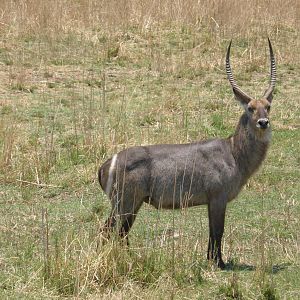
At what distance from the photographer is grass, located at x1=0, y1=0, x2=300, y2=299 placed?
636cm

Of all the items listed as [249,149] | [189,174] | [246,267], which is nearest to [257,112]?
[249,149]

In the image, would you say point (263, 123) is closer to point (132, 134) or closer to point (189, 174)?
point (189, 174)

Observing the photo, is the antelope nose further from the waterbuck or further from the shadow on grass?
the shadow on grass

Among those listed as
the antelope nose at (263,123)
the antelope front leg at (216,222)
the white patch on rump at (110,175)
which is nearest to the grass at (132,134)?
the antelope front leg at (216,222)

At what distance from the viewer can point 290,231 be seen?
25.6 ft

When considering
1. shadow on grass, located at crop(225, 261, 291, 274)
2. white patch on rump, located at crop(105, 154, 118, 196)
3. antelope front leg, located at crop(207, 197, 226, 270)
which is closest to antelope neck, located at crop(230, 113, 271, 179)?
antelope front leg, located at crop(207, 197, 226, 270)

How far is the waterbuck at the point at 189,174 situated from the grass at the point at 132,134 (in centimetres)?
22

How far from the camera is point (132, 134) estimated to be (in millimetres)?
10750

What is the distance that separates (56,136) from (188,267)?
15.0 feet

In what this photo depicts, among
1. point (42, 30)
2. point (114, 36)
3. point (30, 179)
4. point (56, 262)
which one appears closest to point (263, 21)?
point (114, 36)

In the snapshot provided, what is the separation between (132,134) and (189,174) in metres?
3.57

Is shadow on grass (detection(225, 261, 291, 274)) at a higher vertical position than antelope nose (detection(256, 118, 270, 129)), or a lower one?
lower

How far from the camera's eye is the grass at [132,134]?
6.36 meters

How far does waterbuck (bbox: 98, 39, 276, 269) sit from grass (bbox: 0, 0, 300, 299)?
216 mm
